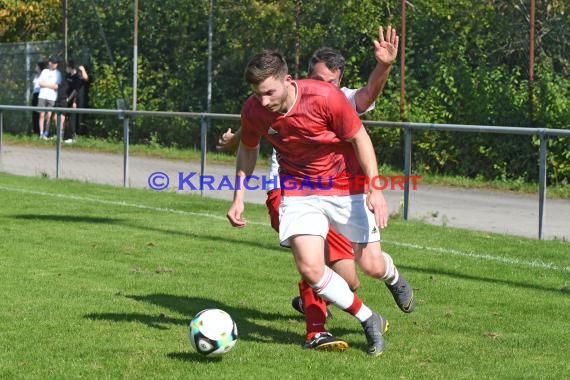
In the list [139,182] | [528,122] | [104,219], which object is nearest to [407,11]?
[528,122]

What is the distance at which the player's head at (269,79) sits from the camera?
7324 mm

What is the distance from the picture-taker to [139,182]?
20047 mm

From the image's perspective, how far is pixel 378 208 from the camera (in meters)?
7.33

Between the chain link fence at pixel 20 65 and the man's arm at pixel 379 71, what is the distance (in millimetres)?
23827

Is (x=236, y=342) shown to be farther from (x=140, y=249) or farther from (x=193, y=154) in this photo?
(x=193, y=154)

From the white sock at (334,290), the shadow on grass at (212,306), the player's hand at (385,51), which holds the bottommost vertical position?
the shadow on grass at (212,306)

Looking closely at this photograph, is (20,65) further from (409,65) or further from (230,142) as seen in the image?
(230,142)

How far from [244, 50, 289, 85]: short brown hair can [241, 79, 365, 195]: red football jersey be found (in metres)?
0.26

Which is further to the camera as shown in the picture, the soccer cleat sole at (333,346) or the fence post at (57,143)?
the fence post at (57,143)

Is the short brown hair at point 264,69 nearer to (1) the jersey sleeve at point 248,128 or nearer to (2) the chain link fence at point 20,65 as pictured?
(1) the jersey sleeve at point 248,128

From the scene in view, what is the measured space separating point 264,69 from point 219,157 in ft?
49.4

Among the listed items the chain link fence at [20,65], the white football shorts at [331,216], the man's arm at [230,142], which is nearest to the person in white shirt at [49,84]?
the chain link fence at [20,65]

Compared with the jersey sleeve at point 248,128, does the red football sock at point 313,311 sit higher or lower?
lower

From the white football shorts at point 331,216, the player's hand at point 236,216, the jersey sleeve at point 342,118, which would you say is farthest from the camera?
the player's hand at point 236,216
